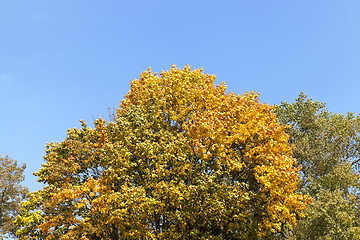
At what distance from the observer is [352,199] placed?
1099 inches

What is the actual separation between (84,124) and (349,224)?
2084cm

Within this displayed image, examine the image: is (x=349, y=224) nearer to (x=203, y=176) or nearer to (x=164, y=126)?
(x=203, y=176)

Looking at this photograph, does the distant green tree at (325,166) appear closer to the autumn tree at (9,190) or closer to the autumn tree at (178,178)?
A: the autumn tree at (178,178)

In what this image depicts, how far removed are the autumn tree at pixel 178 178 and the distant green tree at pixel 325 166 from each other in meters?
4.81

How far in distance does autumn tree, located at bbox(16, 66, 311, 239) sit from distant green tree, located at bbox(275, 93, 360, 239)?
4.81 metres

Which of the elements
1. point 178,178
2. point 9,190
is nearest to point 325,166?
point 178,178

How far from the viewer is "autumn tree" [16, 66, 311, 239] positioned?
19.6 metres

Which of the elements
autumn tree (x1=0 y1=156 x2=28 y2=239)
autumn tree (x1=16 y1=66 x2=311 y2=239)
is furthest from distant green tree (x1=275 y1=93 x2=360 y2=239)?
autumn tree (x1=0 y1=156 x2=28 y2=239)

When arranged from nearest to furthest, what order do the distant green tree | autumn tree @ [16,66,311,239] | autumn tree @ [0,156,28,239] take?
1. autumn tree @ [16,66,311,239]
2. the distant green tree
3. autumn tree @ [0,156,28,239]

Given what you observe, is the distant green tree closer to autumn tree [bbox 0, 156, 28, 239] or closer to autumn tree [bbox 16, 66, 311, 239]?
autumn tree [bbox 16, 66, 311, 239]

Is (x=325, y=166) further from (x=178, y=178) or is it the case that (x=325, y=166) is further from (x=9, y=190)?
(x=9, y=190)

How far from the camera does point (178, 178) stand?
2105cm

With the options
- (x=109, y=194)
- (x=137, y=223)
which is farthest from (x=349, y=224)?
(x=109, y=194)

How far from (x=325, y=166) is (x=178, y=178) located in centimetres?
1881
